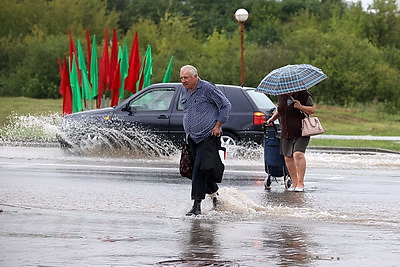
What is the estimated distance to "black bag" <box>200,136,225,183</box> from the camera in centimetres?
1113

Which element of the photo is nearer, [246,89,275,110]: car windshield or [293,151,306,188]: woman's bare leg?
[293,151,306,188]: woman's bare leg

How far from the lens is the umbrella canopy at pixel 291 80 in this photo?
13461mm

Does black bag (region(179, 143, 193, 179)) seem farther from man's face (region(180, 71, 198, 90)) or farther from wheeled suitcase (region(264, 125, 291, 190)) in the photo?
wheeled suitcase (region(264, 125, 291, 190))

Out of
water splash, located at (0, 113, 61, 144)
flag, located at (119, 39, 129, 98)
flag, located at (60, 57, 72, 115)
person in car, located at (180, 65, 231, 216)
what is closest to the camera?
person in car, located at (180, 65, 231, 216)

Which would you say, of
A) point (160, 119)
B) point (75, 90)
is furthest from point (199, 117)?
point (75, 90)

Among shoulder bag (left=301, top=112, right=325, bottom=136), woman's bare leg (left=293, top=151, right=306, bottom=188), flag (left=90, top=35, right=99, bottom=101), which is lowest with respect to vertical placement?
woman's bare leg (left=293, top=151, right=306, bottom=188)

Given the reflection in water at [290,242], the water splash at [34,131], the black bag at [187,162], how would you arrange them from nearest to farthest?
the reflection in water at [290,242] → the black bag at [187,162] → the water splash at [34,131]

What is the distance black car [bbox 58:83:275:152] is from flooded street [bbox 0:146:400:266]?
91.2 inches

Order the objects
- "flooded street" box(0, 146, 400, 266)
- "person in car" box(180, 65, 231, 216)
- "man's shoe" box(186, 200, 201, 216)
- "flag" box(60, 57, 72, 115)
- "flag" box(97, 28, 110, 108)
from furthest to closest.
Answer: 1. "flag" box(60, 57, 72, 115)
2. "flag" box(97, 28, 110, 108)
3. "person in car" box(180, 65, 231, 216)
4. "man's shoe" box(186, 200, 201, 216)
5. "flooded street" box(0, 146, 400, 266)

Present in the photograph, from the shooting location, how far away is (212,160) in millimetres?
11156

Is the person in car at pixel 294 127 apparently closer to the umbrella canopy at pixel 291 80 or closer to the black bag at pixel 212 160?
the umbrella canopy at pixel 291 80

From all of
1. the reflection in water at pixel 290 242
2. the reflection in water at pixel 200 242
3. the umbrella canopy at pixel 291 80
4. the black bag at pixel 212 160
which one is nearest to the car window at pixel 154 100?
the umbrella canopy at pixel 291 80

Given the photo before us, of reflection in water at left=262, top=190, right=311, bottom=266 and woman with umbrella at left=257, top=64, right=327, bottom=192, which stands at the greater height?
woman with umbrella at left=257, top=64, right=327, bottom=192

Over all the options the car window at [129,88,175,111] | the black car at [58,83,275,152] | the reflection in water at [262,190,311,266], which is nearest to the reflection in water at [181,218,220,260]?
the reflection in water at [262,190,311,266]
